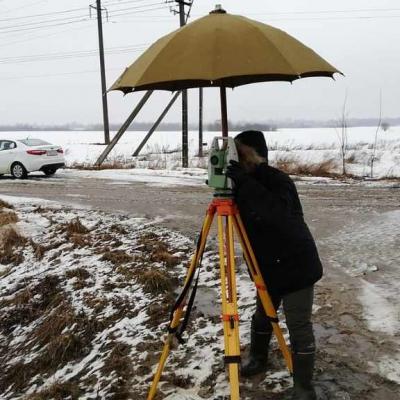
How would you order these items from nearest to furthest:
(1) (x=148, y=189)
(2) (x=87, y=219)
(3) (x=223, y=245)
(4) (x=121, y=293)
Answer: (3) (x=223, y=245), (4) (x=121, y=293), (2) (x=87, y=219), (1) (x=148, y=189)

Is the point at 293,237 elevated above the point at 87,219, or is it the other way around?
the point at 293,237

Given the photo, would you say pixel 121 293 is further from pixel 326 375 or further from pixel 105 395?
pixel 326 375

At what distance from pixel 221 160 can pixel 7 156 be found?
15592 mm

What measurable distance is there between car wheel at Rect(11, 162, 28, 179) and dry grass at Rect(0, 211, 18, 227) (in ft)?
24.7

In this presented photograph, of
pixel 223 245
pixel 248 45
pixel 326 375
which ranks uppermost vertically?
pixel 248 45

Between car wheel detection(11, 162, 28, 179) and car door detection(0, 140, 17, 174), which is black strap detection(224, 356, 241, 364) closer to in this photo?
car wheel detection(11, 162, 28, 179)

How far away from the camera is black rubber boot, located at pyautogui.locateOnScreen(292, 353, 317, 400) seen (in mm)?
2855

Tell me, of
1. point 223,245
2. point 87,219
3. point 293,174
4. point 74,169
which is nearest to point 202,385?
point 223,245

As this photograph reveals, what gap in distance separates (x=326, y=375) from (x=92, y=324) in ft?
8.04

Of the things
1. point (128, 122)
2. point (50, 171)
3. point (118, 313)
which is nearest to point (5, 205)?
point (118, 313)

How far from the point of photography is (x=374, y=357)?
11.4 feet

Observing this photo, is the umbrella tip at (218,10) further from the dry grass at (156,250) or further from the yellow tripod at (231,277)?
the dry grass at (156,250)

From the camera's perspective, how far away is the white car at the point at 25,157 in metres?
16.5

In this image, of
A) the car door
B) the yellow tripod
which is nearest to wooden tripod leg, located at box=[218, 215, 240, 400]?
the yellow tripod
